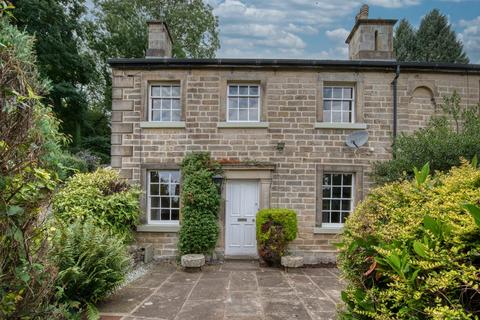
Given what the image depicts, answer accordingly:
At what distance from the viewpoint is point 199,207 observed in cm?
Answer: 846

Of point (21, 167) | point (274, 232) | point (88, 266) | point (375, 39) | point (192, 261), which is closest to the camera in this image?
point (21, 167)

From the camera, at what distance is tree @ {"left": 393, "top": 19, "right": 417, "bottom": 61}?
24511 millimetres

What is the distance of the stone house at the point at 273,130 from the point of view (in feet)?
29.2

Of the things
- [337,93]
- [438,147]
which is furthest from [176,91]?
[438,147]

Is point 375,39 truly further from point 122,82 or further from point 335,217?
point 122,82

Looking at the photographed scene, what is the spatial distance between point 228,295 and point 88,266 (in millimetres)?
2581

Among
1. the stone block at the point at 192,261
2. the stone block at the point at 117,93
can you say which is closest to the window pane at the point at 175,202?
the stone block at the point at 192,261

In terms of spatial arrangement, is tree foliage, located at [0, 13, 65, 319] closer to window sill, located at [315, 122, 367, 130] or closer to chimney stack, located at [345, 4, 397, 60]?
window sill, located at [315, 122, 367, 130]

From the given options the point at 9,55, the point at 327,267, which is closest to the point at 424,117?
the point at 327,267

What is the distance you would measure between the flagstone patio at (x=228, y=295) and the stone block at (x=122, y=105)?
15.2 feet

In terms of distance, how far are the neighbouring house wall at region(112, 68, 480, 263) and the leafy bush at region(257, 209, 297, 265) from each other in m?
0.82

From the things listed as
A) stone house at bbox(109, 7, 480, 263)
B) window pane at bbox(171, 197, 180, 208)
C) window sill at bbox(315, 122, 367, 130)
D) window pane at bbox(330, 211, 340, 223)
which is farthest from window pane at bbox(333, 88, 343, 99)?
window pane at bbox(171, 197, 180, 208)

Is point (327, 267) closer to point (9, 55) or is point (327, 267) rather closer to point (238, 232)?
point (238, 232)

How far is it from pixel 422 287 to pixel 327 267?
7.06 meters
